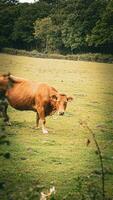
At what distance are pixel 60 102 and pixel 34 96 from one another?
35.7 inches

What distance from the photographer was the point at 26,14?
32.8 ft

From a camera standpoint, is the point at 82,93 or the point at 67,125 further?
the point at 82,93

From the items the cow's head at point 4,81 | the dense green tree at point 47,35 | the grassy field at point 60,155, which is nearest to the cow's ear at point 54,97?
the grassy field at point 60,155

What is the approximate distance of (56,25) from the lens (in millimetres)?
12523

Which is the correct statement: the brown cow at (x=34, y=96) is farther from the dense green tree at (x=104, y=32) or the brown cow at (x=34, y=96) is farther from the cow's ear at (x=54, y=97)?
the dense green tree at (x=104, y=32)

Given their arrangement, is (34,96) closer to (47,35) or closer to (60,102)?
(60,102)

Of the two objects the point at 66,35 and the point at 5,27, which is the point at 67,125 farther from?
the point at 5,27

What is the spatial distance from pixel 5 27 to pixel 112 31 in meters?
8.13

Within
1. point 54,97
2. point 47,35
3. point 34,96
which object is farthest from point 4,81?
point 47,35

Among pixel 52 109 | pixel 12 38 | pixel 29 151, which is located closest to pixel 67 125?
pixel 52 109

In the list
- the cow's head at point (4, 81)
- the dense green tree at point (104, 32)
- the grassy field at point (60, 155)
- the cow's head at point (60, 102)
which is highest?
the dense green tree at point (104, 32)

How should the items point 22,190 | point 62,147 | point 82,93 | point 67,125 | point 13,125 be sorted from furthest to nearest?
point 82,93, point 67,125, point 13,125, point 62,147, point 22,190

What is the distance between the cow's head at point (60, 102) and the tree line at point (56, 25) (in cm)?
121

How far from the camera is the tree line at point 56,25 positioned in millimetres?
9258
